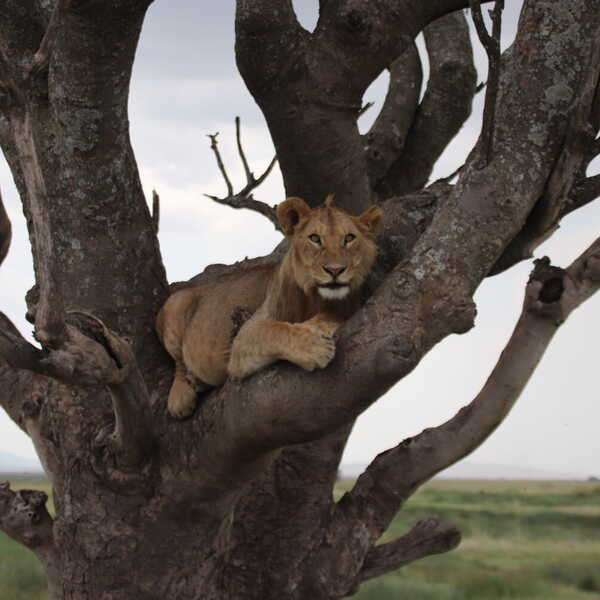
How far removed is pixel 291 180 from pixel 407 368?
2479mm

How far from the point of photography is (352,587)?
19.3 feet

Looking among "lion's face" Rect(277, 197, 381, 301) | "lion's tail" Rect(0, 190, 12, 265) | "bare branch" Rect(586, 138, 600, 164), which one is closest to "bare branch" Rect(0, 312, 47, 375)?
"lion's tail" Rect(0, 190, 12, 265)

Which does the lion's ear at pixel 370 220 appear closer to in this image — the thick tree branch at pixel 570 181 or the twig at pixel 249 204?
the thick tree branch at pixel 570 181

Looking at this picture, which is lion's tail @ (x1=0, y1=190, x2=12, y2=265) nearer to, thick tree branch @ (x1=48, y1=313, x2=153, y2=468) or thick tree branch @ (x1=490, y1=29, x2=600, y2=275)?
thick tree branch @ (x1=48, y1=313, x2=153, y2=468)

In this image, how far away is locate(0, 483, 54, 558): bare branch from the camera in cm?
577

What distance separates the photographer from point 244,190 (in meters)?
7.05

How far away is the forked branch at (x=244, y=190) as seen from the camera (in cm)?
697

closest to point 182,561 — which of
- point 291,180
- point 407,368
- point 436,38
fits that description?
point 407,368

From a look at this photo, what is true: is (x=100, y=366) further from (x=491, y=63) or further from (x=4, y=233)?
(x=491, y=63)

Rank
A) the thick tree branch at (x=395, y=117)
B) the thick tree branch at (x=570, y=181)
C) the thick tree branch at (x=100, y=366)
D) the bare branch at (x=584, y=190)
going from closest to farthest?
the thick tree branch at (x=100, y=366), the thick tree branch at (x=570, y=181), the bare branch at (x=584, y=190), the thick tree branch at (x=395, y=117)

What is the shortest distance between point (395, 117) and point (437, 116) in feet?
1.17

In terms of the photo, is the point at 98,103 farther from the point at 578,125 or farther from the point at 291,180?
the point at 578,125

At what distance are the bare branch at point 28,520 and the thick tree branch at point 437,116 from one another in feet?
12.2

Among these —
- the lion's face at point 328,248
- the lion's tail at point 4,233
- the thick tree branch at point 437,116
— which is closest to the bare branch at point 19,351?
the lion's tail at point 4,233
